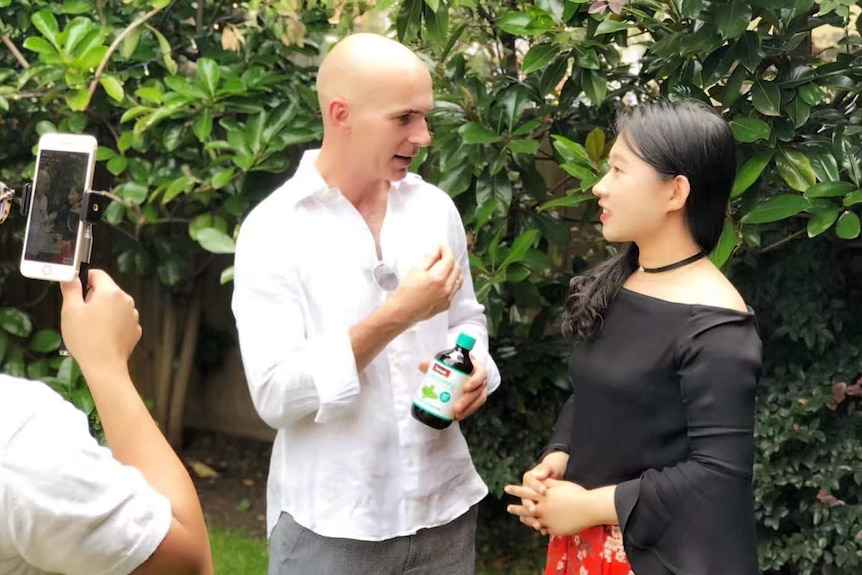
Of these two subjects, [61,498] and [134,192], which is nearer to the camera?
[61,498]

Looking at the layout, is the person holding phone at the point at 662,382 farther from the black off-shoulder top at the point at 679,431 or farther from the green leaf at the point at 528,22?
the green leaf at the point at 528,22

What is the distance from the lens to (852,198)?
2.96m

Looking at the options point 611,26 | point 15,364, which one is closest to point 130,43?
point 15,364

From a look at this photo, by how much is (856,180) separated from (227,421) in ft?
14.0

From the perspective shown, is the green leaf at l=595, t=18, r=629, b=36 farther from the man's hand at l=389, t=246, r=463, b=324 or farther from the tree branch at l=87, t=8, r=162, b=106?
the tree branch at l=87, t=8, r=162, b=106

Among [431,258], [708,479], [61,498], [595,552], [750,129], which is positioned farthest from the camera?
[750,129]

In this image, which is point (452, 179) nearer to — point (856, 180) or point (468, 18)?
point (468, 18)

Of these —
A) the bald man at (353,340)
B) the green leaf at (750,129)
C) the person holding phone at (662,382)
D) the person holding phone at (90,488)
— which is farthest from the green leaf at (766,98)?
the person holding phone at (90,488)

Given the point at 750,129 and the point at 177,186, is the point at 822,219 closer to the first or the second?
the point at 750,129

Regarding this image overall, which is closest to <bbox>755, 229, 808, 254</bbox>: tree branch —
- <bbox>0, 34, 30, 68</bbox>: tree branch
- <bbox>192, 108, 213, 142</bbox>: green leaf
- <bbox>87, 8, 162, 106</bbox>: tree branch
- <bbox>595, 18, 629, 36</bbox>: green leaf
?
<bbox>595, 18, 629, 36</bbox>: green leaf

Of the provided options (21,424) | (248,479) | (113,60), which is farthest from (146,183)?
(21,424)

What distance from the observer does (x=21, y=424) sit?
51.4 inches

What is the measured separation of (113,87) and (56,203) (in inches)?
105

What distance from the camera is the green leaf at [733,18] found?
2945 millimetres
